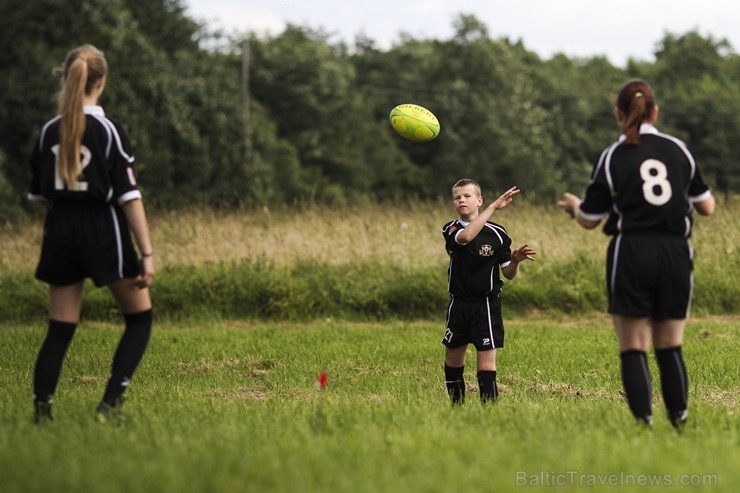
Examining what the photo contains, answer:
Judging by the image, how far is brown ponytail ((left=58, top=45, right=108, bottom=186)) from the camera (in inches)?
233

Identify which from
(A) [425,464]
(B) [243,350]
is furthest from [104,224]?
(B) [243,350]

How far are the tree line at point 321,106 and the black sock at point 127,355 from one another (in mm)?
23535

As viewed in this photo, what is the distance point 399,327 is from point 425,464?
9.84 metres

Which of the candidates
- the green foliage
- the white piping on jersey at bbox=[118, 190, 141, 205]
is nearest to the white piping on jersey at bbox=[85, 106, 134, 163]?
the white piping on jersey at bbox=[118, 190, 141, 205]

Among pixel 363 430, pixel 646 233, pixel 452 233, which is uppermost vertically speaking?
pixel 646 233

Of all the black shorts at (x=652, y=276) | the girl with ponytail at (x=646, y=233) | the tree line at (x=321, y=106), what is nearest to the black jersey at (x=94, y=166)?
the girl with ponytail at (x=646, y=233)

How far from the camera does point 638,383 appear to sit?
598cm

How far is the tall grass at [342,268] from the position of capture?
16.0 metres

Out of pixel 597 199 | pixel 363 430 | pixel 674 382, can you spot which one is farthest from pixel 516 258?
pixel 363 430

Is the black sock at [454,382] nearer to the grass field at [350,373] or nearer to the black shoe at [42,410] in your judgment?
the grass field at [350,373]

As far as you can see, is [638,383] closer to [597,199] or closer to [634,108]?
[597,199]

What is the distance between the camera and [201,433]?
18.7 ft

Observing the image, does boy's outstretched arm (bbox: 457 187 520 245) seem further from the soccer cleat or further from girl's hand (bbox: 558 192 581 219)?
the soccer cleat

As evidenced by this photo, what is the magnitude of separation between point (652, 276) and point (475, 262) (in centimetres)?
249
